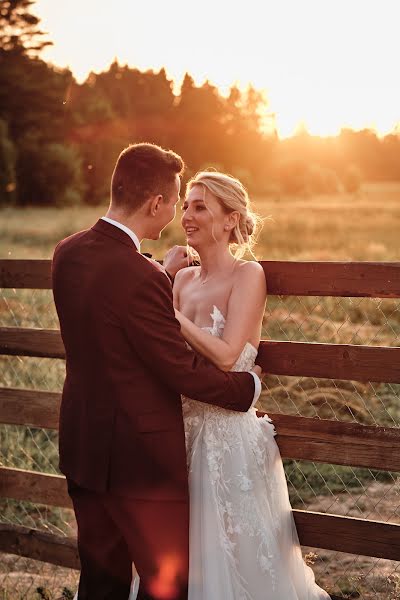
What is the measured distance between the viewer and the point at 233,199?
3.98 meters

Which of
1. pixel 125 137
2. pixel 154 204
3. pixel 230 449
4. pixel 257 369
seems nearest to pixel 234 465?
pixel 230 449

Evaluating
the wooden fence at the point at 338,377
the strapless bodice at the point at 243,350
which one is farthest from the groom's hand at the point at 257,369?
the wooden fence at the point at 338,377

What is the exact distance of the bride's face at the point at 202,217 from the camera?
396cm

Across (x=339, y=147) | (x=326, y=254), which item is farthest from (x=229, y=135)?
(x=326, y=254)

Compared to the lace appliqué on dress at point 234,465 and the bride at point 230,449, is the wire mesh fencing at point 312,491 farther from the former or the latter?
the lace appliqué on dress at point 234,465

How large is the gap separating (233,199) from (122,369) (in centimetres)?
118

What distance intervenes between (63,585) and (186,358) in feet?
8.50

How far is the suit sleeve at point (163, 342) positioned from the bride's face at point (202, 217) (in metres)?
0.81

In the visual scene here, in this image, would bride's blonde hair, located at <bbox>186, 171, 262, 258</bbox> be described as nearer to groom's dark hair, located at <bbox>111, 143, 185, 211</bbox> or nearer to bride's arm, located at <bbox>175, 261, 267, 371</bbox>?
bride's arm, located at <bbox>175, 261, 267, 371</bbox>

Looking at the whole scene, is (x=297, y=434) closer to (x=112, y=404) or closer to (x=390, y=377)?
(x=390, y=377)

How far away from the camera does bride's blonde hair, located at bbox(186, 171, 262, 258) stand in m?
3.96

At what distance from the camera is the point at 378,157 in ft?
156

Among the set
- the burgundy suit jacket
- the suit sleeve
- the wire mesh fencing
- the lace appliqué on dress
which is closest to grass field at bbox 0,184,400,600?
the wire mesh fencing

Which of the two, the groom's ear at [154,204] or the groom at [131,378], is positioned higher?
the groom's ear at [154,204]
